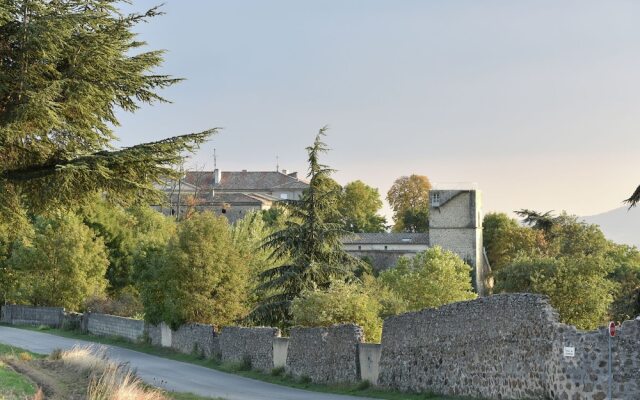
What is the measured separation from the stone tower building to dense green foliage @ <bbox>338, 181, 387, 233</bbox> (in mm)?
21690

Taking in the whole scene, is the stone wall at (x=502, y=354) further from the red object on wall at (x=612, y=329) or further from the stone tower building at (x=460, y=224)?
the stone tower building at (x=460, y=224)

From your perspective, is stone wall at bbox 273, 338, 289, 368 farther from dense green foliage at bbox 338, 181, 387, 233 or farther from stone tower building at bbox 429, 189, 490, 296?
dense green foliage at bbox 338, 181, 387, 233

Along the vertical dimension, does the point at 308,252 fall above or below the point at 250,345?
above

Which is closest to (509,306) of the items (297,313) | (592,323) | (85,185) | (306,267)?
(85,185)

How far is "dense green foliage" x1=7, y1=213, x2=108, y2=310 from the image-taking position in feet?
204

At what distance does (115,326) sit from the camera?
5219 cm

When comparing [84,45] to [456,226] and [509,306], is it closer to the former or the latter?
[509,306]

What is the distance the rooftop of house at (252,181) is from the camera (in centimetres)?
14838

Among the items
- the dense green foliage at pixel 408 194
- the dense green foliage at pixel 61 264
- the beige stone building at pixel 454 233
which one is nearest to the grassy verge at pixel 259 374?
the dense green foliage at pixel 61 264

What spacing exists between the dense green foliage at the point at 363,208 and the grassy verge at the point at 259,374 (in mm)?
67265

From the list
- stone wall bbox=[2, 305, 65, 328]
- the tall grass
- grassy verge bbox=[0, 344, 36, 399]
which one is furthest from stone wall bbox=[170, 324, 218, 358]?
grassy verge bbox=[0, 344, 36, 399]

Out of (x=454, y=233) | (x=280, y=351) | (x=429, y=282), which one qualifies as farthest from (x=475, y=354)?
(x=454, y=233)

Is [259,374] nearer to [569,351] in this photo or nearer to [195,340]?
[195,340]

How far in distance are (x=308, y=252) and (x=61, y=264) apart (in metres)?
→ 27.0
